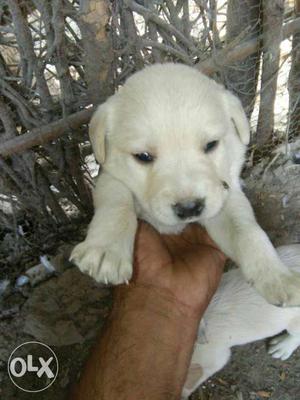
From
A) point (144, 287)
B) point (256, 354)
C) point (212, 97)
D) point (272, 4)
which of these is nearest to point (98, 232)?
point (144, 287)

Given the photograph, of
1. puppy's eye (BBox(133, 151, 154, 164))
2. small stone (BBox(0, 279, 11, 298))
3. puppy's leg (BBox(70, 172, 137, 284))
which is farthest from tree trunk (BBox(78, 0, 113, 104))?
small stone (BBox(0, 279, 11, 298))

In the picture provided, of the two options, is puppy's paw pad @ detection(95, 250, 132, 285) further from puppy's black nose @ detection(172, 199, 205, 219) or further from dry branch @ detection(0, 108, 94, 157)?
dry branch @ detection(0, 108, 94, 157)

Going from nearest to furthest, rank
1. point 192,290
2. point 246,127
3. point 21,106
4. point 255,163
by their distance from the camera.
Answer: point 246,127, point 192,290, point 21,106, point 255,163

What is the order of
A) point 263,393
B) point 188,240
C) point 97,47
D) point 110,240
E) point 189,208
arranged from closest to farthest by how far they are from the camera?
point 189,208
point 110,240
point 97,47
point 188,240
point 263,393

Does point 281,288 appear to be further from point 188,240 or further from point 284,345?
point 284,345

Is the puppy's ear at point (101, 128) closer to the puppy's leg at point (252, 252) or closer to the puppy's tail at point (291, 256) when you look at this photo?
the puppy's leg at point (252, 252)

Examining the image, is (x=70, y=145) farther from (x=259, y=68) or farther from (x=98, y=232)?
(x=259, y=68)

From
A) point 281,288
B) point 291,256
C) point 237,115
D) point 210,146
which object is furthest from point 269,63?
point 281,288
